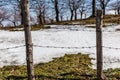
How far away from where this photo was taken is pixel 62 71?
9.70 metres

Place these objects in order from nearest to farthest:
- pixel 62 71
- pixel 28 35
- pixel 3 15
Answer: pixel 28 35
pixel 62 71
pixel 3 15

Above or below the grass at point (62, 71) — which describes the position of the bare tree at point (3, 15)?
above

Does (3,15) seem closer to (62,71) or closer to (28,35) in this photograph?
(62,71)

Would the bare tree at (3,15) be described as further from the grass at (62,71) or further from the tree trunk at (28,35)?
the tree trunk at (28,35)

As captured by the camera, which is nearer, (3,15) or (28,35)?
(28,35)

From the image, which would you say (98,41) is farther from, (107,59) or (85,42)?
(85,42)

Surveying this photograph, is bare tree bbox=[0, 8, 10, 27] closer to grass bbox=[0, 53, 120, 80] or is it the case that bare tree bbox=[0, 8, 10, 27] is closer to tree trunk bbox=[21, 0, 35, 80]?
grass bbox=[0, 53, 120, 80]

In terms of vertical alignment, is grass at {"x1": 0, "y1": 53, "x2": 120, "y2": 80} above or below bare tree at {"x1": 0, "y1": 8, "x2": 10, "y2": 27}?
below

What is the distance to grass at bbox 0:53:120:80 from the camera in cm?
894

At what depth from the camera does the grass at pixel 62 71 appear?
8.94m

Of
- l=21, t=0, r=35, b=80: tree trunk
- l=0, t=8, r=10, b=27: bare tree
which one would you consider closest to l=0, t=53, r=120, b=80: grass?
l=21, t=0, r=35, b=80: tree trunk

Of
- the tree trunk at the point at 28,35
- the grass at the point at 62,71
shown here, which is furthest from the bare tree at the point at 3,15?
the tree trunk at the point at 28,35

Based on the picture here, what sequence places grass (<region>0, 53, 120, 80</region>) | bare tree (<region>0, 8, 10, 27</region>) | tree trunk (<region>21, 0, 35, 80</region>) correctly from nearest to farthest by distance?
tree trunk (<region>21, 0, 35, 80</region>) → grass (<region>0, 53, 120, 80</region>) → bare tree (<region>0, 8, 10, 27</region>)

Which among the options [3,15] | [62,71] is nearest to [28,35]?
[62,71]
